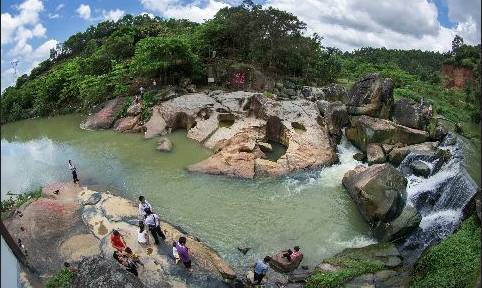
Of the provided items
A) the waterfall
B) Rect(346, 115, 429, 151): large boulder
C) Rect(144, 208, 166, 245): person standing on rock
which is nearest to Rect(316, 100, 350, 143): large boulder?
Rect(346, 115, 429, 151): large boulder

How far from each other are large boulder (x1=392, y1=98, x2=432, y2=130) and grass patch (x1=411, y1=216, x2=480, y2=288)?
472 inches

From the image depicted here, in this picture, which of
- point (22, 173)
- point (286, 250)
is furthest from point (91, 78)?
point (286, 250)

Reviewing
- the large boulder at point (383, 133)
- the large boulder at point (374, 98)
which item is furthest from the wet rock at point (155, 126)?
the large boulder at point (383, 133)

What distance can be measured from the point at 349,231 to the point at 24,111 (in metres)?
41.7


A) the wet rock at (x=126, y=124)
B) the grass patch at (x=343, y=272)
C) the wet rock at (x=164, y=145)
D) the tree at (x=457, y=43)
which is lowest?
the grass patch at (x=343, y=272)

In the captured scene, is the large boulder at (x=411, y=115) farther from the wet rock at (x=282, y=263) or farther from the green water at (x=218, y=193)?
the wet rock at (x=282, y=263)

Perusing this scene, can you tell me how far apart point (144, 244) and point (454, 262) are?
35.4 ft

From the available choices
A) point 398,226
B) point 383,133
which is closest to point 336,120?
point 383,133

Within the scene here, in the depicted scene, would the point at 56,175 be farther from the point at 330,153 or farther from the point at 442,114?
the point at 442,114

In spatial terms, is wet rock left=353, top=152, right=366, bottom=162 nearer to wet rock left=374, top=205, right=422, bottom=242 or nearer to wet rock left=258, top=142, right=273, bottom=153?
wet rock left=258, top=142, right=273, bottom=153

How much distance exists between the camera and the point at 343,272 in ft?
50.0

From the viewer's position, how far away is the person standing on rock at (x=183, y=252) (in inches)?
553

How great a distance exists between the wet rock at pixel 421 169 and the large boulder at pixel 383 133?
3.08m

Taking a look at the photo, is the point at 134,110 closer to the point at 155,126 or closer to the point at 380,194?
the point at 155,126
